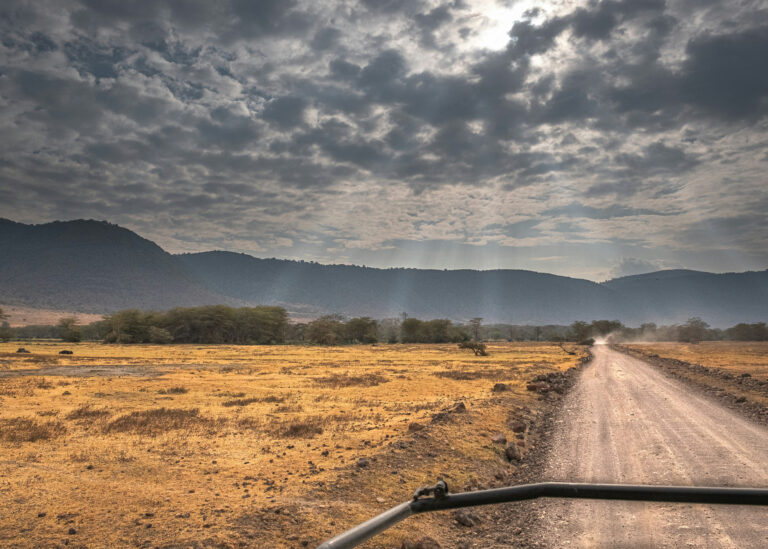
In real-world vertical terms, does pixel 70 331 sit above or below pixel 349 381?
below

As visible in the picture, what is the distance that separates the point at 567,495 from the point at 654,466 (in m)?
9.38

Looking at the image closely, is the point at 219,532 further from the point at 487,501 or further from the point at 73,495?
the point at 487,501

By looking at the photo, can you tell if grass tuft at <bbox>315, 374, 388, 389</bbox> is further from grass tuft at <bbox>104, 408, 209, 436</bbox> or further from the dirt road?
the dirt road

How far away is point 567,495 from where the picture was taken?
122 inches

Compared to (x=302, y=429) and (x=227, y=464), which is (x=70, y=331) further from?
(x=227, y=464)

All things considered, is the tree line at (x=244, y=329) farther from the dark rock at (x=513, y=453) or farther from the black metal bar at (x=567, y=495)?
the black metal bar at (x=567, y=495)

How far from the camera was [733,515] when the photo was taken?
7180 mm

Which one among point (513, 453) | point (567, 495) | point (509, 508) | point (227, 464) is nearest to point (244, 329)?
point (227, 464)

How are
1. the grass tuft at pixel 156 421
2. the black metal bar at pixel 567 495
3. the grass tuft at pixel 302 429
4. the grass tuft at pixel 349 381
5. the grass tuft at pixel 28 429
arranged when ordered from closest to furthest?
the black metal bar at pixel 567 495 < the grass tuft at pixel 28 429 < the grass tuft at pixel 302 429 < the grass tuft at pixel 156 421 < the grass tuft at pixel 349 381

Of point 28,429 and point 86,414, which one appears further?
point 86,414

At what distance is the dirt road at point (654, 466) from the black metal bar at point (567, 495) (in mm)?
4063

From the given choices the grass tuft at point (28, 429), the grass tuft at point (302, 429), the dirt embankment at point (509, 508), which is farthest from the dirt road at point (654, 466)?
the grass tuft at point (28, 429)

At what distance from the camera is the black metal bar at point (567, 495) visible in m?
2.62

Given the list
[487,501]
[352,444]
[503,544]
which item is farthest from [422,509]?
[352,444]
